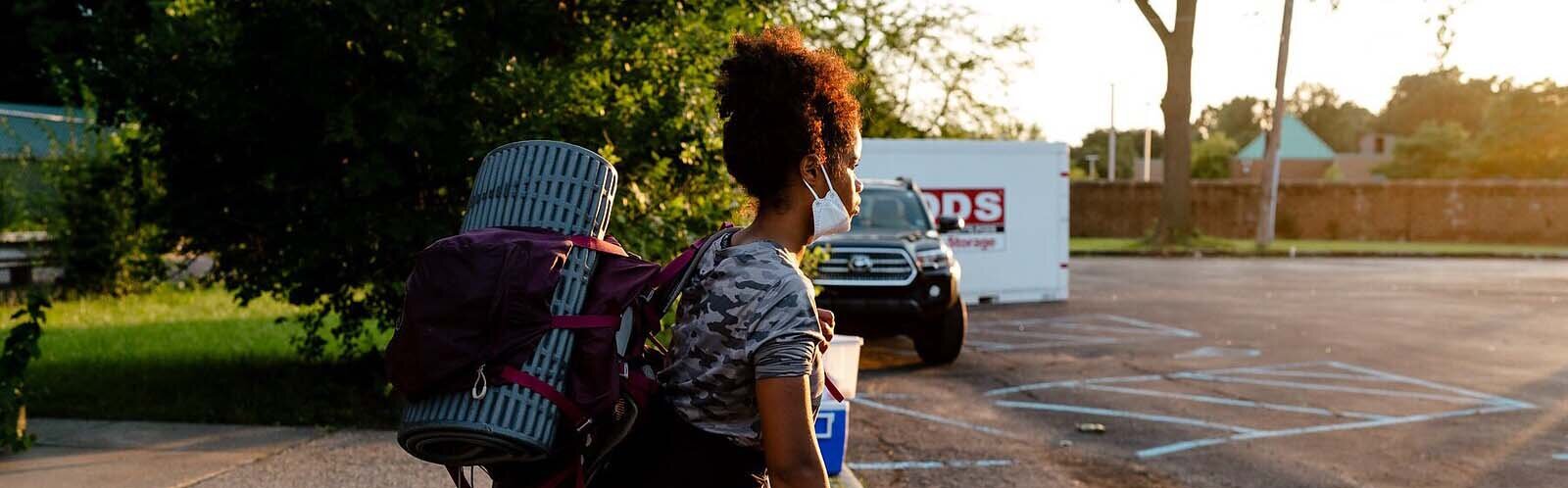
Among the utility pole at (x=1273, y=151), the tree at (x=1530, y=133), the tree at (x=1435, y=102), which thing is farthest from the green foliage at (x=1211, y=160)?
the utility pole at (x=1273, y=151)

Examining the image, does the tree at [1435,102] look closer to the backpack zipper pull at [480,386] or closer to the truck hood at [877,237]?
the truck hood at [877,237]

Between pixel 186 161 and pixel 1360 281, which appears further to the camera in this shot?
pixel 1360 281

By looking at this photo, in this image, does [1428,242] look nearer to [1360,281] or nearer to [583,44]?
[1360,281]

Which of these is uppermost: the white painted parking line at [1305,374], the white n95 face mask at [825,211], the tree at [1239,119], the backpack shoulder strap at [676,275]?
the tree at [1239,119]

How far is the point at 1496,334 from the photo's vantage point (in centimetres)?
1477

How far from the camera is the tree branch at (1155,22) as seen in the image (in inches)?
1065

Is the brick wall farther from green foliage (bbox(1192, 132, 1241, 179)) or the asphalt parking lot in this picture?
green foliage (bbox(1192, 132, 1241, 179))

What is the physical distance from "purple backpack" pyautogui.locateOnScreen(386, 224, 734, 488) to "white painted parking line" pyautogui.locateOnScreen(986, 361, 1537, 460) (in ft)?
19.2

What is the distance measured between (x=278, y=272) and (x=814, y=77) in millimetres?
6503

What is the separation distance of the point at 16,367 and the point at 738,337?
5161 mm

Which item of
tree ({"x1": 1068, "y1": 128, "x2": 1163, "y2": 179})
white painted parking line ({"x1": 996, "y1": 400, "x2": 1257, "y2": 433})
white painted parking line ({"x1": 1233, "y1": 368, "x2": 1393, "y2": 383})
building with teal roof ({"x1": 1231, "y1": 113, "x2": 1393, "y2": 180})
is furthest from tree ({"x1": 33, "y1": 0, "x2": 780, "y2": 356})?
tree ({"x1": 1068, "y1": 128, "x2": 1163, "y2": 179})

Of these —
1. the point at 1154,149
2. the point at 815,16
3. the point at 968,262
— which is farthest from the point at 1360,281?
the point at 1154,149

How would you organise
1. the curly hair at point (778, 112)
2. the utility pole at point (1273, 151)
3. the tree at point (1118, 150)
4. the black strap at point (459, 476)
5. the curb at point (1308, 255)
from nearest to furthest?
the curly hair at point (778, 112) → the black strap at point (459, 476) → the curb at point (1308, 255) → the utility pole at point (1273, 151) → the tree at point (1118, 150)

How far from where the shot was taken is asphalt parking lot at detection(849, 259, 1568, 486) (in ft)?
24.4
